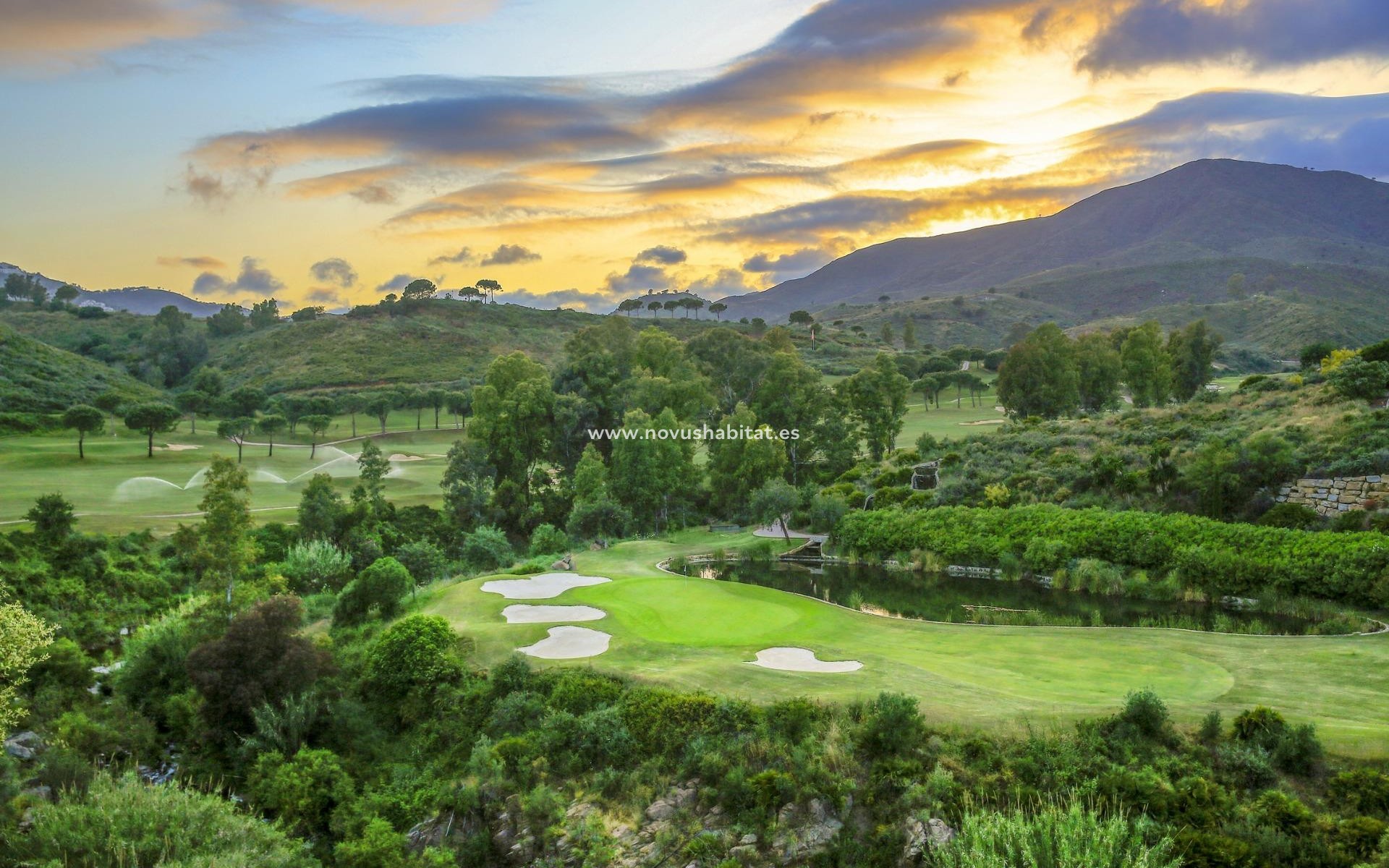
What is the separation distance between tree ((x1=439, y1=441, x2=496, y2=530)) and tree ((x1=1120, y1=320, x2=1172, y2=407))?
44.7m

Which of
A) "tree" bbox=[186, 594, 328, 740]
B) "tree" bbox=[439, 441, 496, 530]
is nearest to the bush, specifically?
"tree" bbox=[439, 441, 496, 530]

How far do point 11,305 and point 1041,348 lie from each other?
164838mm

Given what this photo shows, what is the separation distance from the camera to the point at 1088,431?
42969mm

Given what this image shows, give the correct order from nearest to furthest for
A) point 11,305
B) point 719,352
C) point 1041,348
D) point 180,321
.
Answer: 1. point 1041,348
2. point 719,352
3. point 180,321
4. point 11,305

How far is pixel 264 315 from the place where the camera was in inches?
5743

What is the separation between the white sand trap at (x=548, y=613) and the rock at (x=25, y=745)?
35.2ft

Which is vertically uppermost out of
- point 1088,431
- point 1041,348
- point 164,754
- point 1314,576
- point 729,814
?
point 1041,348

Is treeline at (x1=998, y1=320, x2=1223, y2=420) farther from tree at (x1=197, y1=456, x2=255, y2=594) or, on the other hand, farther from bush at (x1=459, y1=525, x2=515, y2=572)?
tree at (x1=197, y1=456, x2=255, y2=594)

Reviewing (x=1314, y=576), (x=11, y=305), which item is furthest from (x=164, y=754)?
(x=11, y=305)

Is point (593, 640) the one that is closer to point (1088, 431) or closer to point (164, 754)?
point (164, 754)

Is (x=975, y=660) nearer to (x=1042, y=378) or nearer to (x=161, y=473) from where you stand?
(x=1042, y=378)

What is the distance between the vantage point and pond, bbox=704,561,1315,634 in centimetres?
2335

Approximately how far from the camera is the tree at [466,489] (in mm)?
45219

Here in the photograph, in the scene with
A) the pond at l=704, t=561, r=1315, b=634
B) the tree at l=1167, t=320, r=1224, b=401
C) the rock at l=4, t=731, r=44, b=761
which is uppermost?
the tree at l=1167, t=320, r=1224, b=401
